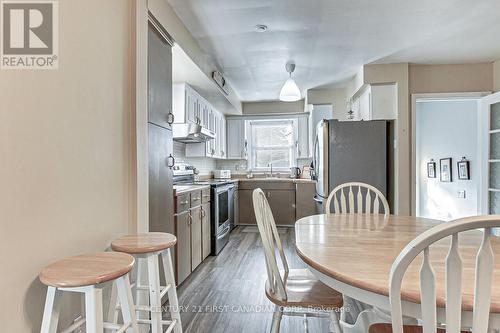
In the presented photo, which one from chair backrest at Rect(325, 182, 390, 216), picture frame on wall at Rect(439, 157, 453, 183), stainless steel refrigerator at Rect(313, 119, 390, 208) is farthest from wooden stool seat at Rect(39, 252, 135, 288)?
picture frame on wall at Rect(439, 157, 453, 183)

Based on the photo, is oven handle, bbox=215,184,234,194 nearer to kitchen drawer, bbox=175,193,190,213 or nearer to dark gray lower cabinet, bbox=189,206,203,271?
dark gray lower cabinet, bbox=189,206,203,271

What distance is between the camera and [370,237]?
138 centimetres

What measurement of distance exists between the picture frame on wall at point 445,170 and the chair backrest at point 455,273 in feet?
15.6

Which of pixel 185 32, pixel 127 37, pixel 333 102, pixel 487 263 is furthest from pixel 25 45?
pixel 333 102

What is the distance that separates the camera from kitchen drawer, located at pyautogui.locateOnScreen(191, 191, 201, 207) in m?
2.79

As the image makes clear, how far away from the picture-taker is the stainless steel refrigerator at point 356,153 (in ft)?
10.9

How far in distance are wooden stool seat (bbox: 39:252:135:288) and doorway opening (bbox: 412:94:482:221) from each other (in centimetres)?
402

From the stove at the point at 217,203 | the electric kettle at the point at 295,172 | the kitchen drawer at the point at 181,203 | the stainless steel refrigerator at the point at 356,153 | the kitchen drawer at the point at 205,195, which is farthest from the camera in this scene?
the electric kettle at the point at 295,172

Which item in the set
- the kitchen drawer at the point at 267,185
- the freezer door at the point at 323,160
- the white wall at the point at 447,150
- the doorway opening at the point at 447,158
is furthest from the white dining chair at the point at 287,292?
the white wall at the point at 447,150

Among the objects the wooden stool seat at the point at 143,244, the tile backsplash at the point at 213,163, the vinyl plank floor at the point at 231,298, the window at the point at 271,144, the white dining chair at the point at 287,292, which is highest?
the window at the point at 271,144

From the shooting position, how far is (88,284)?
922 mm

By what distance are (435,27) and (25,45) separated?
3077 millimetres

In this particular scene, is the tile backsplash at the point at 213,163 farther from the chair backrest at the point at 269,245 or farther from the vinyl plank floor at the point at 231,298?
the chair backrest at the point at 269,245

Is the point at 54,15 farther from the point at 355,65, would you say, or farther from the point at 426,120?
the point at 426,120
